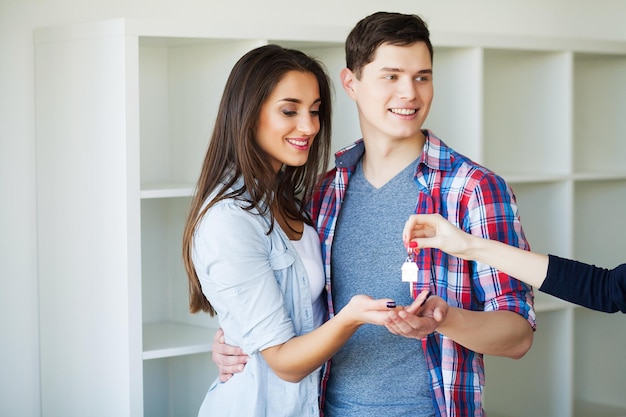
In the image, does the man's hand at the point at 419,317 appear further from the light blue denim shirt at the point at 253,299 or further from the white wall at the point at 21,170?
the white wall at the point at 21,170

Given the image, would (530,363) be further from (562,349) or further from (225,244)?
(225,244)

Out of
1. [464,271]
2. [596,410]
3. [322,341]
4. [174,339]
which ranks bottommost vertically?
A: [596,410]

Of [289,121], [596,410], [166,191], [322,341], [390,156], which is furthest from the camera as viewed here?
→ [596,410]

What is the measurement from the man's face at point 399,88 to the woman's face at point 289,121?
5.9 inches

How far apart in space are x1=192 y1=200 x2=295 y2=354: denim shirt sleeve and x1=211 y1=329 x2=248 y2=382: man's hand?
117 millimetres

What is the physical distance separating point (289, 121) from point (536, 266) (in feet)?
2.22

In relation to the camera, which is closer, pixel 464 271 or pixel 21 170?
pixel 464 271

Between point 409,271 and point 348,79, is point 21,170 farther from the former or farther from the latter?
point 409,271

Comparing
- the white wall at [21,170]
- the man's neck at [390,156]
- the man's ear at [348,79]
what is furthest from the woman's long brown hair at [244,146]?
the white wall at [21,170]

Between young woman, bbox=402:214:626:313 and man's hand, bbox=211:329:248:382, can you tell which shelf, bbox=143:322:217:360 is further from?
young woman, bbox=402:214:626:313

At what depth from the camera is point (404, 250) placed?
90.2 inches

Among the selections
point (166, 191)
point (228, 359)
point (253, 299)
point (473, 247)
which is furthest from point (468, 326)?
point (166, 191)

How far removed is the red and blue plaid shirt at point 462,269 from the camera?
85.1 inches

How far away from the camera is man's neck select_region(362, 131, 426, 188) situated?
7.83 ft
